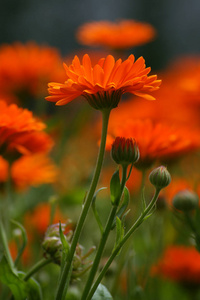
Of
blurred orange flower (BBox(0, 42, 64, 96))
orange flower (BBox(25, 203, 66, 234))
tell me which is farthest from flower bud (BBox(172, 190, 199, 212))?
blurred orange flower (BBox(0, 42, 64, 96))

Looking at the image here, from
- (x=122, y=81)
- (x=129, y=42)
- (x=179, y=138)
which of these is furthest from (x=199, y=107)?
(x=122, y=81)

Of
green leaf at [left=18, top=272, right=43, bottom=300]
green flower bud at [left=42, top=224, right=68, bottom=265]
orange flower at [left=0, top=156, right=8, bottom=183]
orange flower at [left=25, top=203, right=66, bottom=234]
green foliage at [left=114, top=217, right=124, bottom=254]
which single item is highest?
orange flower at [left=0, top=156, right=8, bottom=183]

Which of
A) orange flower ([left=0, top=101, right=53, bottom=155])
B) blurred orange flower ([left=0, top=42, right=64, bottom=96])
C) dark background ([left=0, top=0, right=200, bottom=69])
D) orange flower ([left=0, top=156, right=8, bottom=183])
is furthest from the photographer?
dark background ([left=0, top=0, right=200, bottom=69])

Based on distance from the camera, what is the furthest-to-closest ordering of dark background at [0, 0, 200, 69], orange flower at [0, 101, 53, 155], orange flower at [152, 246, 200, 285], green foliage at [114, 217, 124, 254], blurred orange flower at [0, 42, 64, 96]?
dark background at [0, 0, 200, 69]
blurred orange flower at [0, 42, 64, 96]
orange flower at [152, 246, 200, 285]
orange flower at [0, 101, 53, 155]
green foliage at [114, 217, 124, 254]

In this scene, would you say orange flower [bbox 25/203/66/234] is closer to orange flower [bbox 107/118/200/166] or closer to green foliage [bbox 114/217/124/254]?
orange flower [bbox 107/118/200/166]

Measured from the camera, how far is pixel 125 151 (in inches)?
A: 23.6

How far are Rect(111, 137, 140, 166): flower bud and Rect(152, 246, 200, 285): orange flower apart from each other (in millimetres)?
425

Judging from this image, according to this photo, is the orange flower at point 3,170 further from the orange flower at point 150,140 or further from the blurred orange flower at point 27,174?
the orange flower at point 150,140

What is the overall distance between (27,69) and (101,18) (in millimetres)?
4587

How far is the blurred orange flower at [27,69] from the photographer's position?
1453 millimetres

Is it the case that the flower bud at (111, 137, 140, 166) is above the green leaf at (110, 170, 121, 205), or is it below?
above

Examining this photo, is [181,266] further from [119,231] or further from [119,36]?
[119,36]

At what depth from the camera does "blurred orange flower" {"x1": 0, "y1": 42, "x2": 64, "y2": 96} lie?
4.77ft

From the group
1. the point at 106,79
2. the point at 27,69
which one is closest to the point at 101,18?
the point at 27,69
